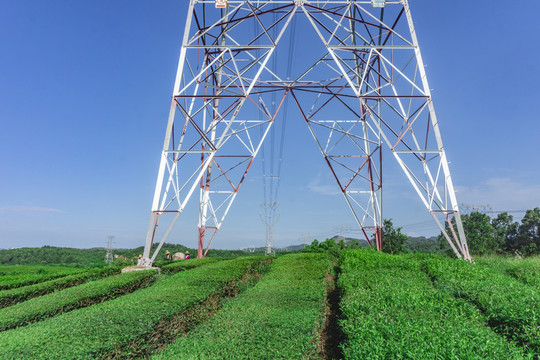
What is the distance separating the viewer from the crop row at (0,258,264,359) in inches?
161

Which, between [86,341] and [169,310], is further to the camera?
[169,310]

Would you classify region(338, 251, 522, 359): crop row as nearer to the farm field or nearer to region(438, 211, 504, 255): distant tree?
the farm field

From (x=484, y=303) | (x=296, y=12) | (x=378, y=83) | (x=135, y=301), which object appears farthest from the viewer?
(x=378, y=83)

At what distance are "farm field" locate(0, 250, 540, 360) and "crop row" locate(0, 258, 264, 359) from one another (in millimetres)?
16

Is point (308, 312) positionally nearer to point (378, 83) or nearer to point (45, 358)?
point (45, 358)

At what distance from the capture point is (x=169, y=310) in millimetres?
5977

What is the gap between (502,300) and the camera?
5543mm

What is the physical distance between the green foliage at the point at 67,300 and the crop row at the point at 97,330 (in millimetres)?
1174

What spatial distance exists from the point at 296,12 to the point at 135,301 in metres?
11.9

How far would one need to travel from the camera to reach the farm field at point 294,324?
3.79 metres

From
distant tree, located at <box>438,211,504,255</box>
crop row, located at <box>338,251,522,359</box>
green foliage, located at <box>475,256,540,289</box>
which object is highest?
distant tree, located at <box>438,211,504,255</box>

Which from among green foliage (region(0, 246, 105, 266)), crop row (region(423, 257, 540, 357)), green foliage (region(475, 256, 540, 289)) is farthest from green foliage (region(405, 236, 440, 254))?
green foliage (region(0, 246, 105, 266))

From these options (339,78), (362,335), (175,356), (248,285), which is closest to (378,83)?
(339,78)

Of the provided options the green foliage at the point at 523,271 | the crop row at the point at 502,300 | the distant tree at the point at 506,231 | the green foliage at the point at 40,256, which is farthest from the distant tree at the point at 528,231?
the green foliage at the point at 40,256
